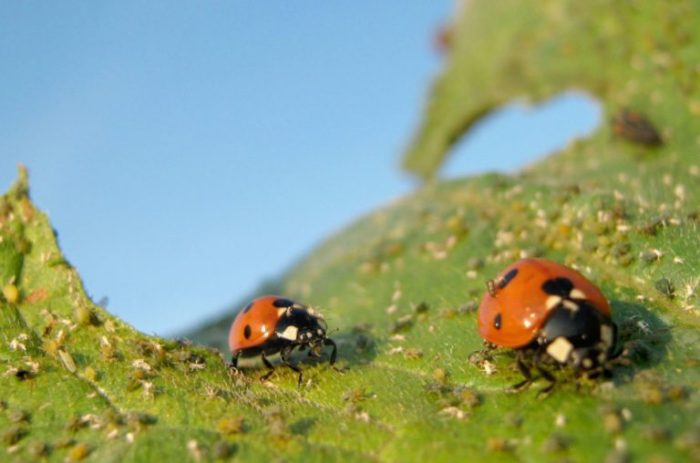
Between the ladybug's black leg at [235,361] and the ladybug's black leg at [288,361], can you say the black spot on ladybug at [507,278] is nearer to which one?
the ladybug's black leg at [288,361]

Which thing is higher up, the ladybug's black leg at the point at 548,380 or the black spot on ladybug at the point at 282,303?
the black spot on ladybug at the point at 282,303

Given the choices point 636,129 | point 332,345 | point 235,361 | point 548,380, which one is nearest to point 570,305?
point 548,380

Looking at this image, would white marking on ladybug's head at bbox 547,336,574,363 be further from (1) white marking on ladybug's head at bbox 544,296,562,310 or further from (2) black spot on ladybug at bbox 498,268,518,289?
(2) black spot on ladybug at bbox 498,268,518,289

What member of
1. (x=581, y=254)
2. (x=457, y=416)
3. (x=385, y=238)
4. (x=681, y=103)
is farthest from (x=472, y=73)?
(x=457, y=416)

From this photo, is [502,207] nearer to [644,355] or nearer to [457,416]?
[644,355]

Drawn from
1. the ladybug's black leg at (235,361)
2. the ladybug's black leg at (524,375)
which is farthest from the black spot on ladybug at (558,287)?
the ladybug's black leg at (235,361)

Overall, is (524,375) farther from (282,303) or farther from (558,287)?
(282,303)
